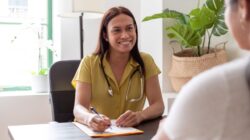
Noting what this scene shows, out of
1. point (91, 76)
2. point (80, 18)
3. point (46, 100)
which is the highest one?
point (80, 18)

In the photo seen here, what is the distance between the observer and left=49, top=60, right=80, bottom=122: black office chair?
2.06 metres

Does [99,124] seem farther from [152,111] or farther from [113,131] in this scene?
[152,111]

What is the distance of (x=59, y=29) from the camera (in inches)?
119

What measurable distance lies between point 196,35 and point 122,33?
771mm

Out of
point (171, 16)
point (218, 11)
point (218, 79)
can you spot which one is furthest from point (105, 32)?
point (218, 79)

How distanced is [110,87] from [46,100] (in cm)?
121

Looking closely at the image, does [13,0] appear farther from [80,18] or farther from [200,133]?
[200,133]

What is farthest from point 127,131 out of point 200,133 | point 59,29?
point 59,29

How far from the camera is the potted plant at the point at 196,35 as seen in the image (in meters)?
2.34

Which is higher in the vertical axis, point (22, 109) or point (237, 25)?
point (237, 25)

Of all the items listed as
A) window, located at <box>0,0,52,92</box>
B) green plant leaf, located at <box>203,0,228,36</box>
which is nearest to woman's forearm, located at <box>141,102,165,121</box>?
green plant leaf, located at <box>203,0,228,36</box>

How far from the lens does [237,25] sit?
48 cm

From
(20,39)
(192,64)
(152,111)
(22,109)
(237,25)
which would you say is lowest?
(22,109)

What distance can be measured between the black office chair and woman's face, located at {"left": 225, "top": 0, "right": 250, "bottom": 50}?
1.69 m
